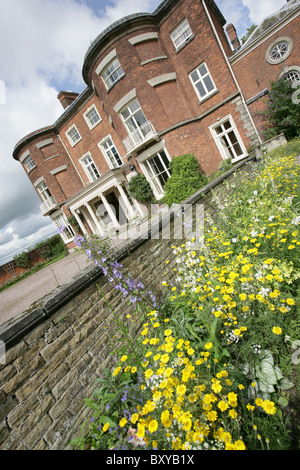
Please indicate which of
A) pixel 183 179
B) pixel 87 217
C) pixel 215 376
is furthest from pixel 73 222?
pixel 215 376

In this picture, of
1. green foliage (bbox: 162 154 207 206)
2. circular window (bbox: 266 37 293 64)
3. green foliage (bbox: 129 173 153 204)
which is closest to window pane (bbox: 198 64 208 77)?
circular window (bbox: 266 37 293 64)

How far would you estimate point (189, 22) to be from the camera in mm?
10938

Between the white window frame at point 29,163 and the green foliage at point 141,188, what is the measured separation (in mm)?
10210

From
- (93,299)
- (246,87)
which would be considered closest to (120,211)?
(246,87)

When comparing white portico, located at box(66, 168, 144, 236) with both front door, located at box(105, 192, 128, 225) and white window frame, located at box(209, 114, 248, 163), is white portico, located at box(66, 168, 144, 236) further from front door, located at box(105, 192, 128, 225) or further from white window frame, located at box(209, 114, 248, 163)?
white window frame, located at box(209, 114, 248, 163)

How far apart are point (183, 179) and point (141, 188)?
10.4 ft

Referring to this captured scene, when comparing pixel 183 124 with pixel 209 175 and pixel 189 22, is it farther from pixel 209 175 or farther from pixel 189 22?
pixel 189 22

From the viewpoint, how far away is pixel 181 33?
1138 cm

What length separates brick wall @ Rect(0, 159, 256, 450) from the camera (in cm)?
177

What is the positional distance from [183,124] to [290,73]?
5710 mm

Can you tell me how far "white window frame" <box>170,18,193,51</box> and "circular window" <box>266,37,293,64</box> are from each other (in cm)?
421

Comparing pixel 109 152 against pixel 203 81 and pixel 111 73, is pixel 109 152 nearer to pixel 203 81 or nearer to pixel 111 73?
pixel 111 73

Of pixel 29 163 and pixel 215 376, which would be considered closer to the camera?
pixel 215 376

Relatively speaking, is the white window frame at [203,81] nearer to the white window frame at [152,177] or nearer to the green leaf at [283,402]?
the white window frame at [152,177]
